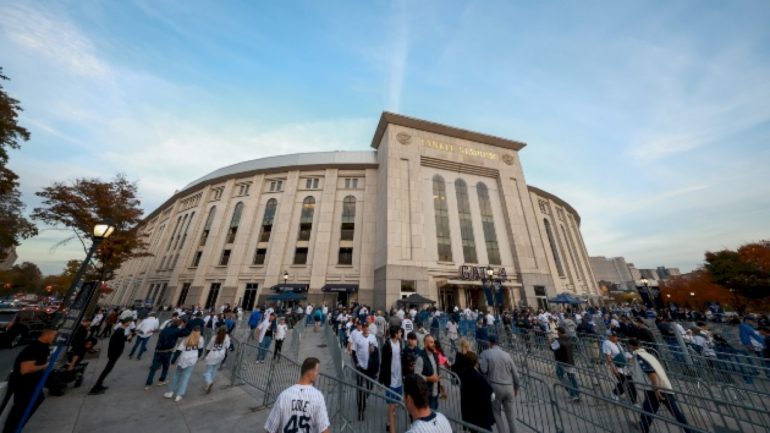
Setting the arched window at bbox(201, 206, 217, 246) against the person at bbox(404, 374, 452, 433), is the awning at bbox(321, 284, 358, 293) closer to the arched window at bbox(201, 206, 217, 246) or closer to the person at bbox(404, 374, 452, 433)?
the arched window at bbox(201, 206, 217, 246)

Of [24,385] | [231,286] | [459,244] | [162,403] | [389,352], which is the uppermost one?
[459,244]

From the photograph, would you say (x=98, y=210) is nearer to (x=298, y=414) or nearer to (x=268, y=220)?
(x=268, y=220)

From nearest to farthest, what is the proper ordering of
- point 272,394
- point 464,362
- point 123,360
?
1. point 464,362
2. point 272,394
3. point 123,360

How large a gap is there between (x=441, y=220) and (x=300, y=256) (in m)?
17.5

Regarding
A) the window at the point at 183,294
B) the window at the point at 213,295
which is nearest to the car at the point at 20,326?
the window at the point at 213,295

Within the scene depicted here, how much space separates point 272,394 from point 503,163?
123 ft

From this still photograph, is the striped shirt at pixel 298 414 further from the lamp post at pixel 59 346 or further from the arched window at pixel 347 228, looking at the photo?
the arched window at pixel 347 228

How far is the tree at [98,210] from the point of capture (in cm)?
2248

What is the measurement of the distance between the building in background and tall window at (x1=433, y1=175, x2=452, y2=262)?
13cm

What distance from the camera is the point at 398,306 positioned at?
24.0 meters

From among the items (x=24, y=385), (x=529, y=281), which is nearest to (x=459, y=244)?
(x=529, y=281)

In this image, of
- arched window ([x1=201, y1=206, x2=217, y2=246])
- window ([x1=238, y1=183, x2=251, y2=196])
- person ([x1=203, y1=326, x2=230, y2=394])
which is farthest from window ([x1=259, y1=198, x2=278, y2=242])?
person ([x1=203, y1=326, x2=230, y2=394])

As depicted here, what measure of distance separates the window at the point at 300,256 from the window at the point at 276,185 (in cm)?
954

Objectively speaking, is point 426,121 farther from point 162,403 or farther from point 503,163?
point 162,403
